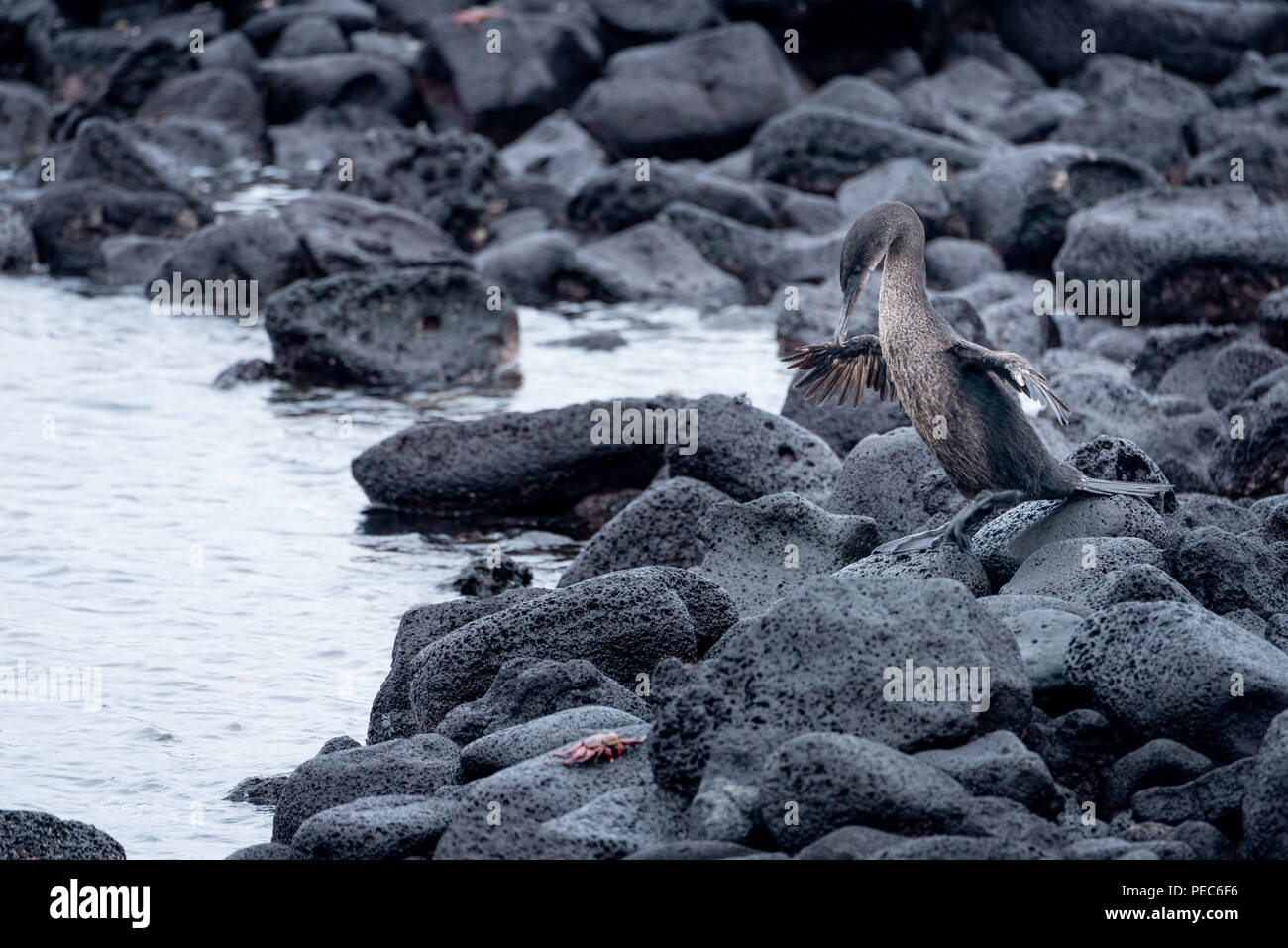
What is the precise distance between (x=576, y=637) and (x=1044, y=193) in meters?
12.8

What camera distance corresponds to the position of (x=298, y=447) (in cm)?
1291

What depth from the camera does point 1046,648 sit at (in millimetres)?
6090

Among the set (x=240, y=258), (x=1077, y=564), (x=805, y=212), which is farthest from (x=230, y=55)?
(x=1077, y=564)

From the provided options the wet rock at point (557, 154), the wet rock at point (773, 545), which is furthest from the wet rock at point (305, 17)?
the wet rock at point (773, 545)

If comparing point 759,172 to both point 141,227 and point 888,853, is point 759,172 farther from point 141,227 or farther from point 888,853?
point 888,853

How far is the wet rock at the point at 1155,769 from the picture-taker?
554cm

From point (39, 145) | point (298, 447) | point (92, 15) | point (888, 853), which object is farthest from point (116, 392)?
point (92, 15)

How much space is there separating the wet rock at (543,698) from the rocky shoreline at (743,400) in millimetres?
17

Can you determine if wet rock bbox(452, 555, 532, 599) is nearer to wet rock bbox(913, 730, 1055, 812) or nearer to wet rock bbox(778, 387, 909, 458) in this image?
wet rock bbox(778, 387, 909, 458)

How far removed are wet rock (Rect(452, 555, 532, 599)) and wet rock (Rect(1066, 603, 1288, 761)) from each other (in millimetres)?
4380

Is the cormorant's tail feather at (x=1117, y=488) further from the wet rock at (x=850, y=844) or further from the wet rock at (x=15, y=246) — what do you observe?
the wet rock at (x=15, y=246)

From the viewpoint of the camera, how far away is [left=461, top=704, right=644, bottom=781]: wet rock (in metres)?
6.10

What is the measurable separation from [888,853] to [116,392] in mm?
10939

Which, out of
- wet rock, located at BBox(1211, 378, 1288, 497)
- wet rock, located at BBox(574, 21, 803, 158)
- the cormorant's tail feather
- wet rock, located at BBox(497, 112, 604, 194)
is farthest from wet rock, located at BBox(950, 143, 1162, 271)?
the cormorant's tail feather
